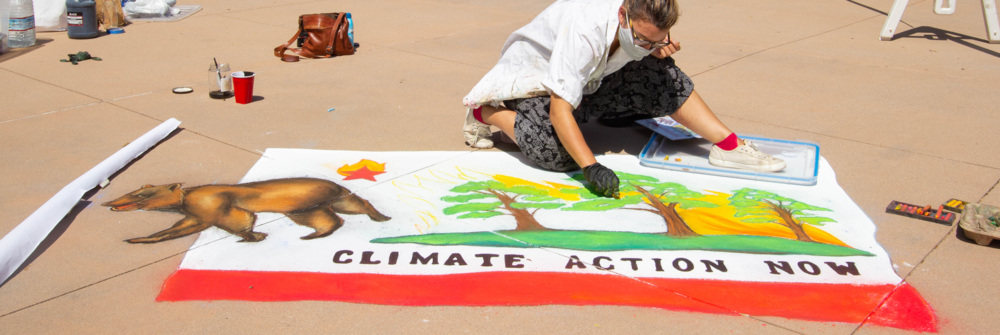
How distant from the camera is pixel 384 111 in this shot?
474 cm

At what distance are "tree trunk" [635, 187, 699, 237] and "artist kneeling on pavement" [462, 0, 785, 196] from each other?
20 centimetres

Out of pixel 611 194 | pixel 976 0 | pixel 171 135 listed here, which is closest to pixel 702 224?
pixel 611 194

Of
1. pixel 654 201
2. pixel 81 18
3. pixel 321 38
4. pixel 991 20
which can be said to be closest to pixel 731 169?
pixel 654 201

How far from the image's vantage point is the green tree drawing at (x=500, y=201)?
324 centimetres

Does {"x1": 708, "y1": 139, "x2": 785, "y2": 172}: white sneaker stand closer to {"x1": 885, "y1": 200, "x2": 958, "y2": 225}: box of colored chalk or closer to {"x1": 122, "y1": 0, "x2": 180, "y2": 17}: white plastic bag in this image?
{"x1": 885, "y1": 200, "x2": 958, "y2": 225}: box of colored chalk

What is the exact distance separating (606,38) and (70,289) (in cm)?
223

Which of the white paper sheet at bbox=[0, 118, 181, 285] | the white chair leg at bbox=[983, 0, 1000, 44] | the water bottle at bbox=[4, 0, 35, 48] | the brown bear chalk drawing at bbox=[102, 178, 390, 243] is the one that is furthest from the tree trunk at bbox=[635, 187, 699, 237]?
the water bottle at bbox=[4, 0, 35, 48]

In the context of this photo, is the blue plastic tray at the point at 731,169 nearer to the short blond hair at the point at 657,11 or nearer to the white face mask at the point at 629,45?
the white face mask at the point at 629,45

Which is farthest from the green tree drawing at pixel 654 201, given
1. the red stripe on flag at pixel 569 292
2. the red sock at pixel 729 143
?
the red stripe on flag at pixel 569 292

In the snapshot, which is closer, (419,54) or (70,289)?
(70,289)

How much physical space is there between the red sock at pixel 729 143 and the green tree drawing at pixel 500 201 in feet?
3.11

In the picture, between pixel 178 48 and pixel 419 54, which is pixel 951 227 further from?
pixel 178 48

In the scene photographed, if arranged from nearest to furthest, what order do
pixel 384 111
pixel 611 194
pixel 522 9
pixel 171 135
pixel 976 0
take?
pixel 611 194
pixel 171 135
pixel 384 111
pixel 522 9
pixel 976 0

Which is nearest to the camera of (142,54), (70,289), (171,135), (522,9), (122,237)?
(70,289)
